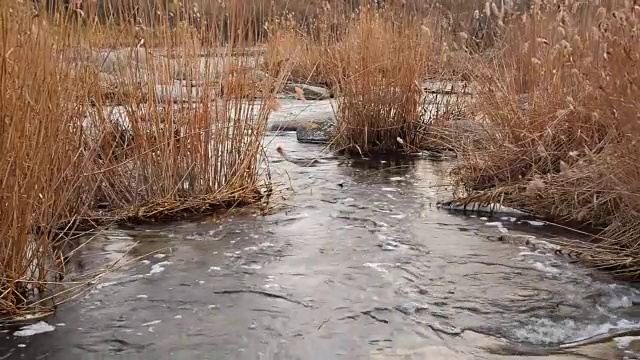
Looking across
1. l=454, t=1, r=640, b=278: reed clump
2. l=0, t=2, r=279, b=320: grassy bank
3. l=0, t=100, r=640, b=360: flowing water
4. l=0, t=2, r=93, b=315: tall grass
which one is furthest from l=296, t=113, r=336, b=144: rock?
l=0, t=2, r=93, b=315: tall grass

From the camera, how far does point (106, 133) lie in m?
3.97

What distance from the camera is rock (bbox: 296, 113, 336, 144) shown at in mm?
6965

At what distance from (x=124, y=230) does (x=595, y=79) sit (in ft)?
8.17

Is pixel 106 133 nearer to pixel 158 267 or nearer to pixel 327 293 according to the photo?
pixel 158 267

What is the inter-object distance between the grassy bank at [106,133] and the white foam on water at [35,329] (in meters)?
0.10

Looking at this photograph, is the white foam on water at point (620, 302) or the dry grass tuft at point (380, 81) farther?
the dry grass tuft at point (380, 81)

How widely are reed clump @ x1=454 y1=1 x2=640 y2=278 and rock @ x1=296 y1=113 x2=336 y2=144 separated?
6.26ft

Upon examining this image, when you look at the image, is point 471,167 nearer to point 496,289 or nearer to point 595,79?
point 595,79

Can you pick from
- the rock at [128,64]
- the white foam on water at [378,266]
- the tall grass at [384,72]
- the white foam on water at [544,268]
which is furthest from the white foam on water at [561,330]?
the tall grass at [384,72]

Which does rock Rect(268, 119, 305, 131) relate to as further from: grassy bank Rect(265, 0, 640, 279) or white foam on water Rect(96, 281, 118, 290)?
white foam on water Rect(96, 281, 118, 290)

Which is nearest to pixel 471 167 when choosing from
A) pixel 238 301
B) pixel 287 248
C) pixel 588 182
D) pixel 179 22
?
pixel 588 182

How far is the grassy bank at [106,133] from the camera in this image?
2.73 meters

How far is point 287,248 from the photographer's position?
3.64 meters

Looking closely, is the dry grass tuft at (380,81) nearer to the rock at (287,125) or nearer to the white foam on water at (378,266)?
the rock at (287,125)
